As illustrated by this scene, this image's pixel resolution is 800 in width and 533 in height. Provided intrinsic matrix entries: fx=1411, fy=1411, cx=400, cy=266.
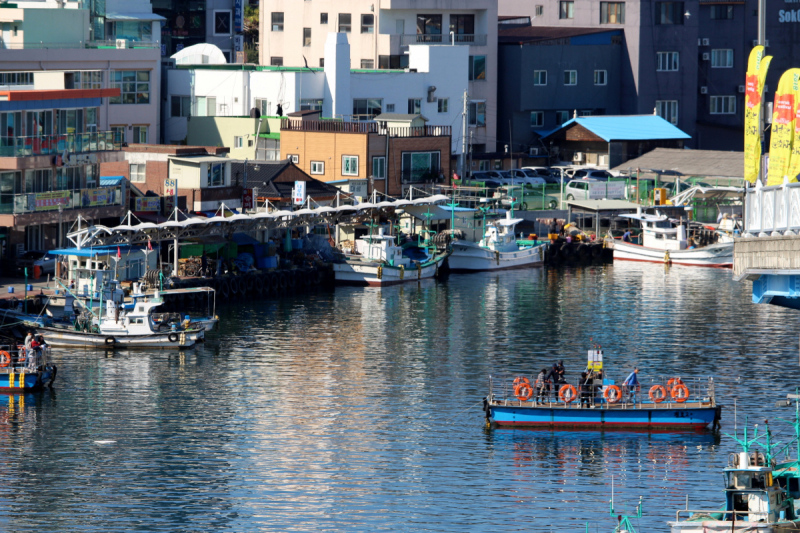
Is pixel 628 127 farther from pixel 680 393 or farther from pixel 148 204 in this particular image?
pixel 680 393

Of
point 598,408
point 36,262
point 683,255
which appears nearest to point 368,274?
point 36,262

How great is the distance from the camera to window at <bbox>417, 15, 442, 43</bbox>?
118 m

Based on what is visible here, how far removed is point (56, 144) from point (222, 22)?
69.2 m

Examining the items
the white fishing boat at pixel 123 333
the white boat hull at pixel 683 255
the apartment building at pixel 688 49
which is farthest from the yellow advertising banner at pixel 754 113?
the apartment building at pixel 688 49

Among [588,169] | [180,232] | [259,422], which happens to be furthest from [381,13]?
[259,422]

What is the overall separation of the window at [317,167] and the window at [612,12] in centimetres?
3869

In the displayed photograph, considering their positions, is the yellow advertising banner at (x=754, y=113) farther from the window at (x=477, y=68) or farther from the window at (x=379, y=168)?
the window at (x=477, y=68)

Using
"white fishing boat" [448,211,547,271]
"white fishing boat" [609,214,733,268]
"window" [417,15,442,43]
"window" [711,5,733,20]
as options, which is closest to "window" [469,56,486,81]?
"window" [417,15,442,43]

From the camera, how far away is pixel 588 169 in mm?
115750

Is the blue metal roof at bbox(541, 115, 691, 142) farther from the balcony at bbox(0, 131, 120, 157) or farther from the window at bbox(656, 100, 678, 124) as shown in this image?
the balcony at bbox(0, 131, 120, 157)

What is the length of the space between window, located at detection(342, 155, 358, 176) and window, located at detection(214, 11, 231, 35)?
50097 mm

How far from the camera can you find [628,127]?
120m

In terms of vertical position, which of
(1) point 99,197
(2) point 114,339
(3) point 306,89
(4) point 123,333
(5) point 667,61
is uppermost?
(5) point 667,61

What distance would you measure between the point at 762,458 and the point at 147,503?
18.7 m
